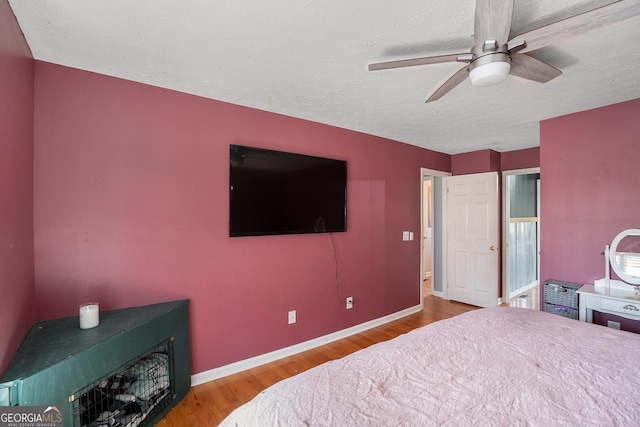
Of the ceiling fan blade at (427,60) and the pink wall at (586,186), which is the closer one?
the ceiling fan blade at (427,60)

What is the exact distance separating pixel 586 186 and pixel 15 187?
425 centimetres

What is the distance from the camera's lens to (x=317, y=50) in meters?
1.63

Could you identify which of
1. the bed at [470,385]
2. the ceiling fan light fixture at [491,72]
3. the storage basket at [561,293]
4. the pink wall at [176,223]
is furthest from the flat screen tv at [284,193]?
the storage basket at [561,293]

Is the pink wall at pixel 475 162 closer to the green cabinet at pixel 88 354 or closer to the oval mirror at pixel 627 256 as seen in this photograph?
the oval mirror at pixel 627 256

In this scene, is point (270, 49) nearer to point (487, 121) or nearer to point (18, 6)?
point (18, 6)

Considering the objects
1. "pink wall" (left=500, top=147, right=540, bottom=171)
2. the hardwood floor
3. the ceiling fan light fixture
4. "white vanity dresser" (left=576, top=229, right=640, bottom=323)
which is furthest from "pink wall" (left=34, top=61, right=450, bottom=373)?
→ "pink wall" (left=500, top=147, right=540, bottom=171)

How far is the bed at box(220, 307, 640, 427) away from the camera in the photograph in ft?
3.13

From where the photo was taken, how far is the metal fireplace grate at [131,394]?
4.91ft

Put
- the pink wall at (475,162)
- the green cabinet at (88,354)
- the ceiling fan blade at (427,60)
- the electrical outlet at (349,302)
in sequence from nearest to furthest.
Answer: the green cabinet at (88,354)
the ceiling fan blade at (427,60)
the electrical outlet at (349,302)
the pink wall at (475,162)

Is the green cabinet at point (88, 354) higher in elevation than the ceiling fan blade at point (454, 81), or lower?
lower

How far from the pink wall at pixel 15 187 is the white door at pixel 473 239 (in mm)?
4645

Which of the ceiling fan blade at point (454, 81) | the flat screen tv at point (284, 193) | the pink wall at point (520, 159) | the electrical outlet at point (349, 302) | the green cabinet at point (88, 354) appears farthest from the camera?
the pink wall at point (520, 159)

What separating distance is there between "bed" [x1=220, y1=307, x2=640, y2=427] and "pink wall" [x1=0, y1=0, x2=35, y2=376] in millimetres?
1188

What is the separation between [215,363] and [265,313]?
559 millimetres
